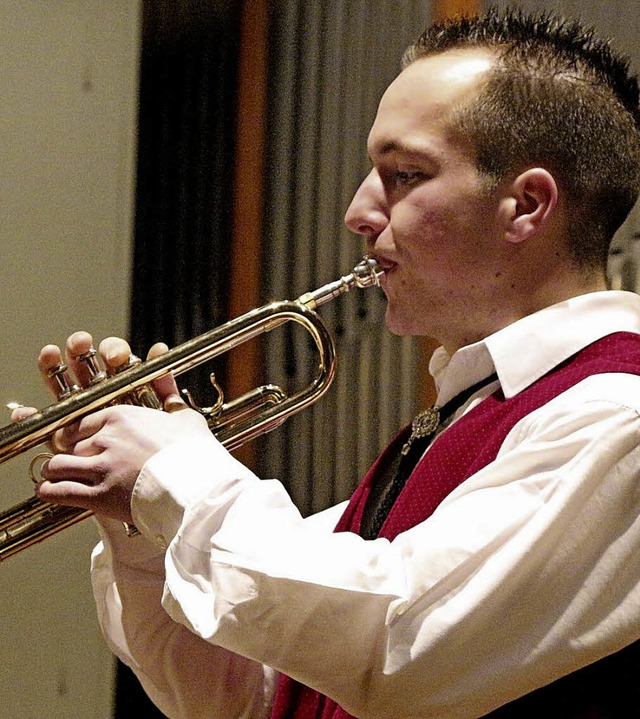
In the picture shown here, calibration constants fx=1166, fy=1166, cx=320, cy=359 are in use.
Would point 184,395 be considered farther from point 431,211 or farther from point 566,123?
point 566,123

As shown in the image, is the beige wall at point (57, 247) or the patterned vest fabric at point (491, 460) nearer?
the patterned vest fabric at point (491, 460)

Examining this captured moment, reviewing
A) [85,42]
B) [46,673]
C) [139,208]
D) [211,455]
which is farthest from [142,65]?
[211,455]

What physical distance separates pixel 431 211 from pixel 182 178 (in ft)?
5.47

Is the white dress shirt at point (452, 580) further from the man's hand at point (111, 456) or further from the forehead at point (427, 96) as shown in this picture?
the forehead at point (427, 96)

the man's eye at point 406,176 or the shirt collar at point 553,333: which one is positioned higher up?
the man's eye at point 406,176

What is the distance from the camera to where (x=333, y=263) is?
7.67 feet

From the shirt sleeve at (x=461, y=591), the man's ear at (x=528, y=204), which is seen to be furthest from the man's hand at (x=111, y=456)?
the man's ear at (x=528, y=204)

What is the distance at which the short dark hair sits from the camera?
1.12 m

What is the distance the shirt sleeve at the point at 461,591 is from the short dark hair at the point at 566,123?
1.02 feet

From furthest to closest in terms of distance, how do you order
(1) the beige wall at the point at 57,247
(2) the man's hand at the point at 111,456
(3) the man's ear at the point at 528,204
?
1. (1) the beige wall at the point at 57,247
2. (3) the man's ear at the point at 528,204
3. (2) the man's hand at the point at 111,456

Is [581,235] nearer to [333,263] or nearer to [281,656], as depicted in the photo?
[281,656]

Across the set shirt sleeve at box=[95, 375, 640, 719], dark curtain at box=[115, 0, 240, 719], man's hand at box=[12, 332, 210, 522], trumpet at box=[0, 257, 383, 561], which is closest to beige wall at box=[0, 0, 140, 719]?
dark curtain at box=[115, 0, 240, 719]

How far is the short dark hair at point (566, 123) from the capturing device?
112 cm

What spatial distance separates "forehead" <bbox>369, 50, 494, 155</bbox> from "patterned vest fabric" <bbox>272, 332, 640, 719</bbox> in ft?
0.88
